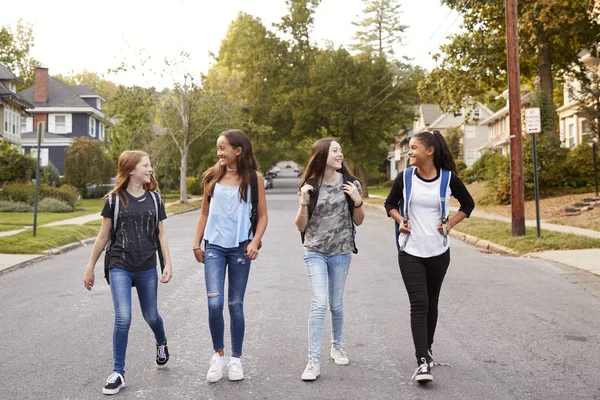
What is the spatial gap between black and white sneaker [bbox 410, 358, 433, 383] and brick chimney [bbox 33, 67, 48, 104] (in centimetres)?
5976

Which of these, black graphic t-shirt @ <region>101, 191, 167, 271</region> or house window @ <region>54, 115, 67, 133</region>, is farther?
house window @ <region>54, 115, 67, 133</region>

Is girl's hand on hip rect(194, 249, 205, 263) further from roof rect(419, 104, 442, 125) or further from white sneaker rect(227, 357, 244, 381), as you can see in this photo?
roof rect(419, 104, 442, 125)

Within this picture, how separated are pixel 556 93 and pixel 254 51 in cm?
2101

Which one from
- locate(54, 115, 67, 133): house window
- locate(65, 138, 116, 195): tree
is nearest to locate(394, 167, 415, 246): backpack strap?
locate(65, 138, 116, 195): tree

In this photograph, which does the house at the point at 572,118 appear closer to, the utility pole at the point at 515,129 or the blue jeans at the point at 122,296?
the utility pole at the point at 515,129

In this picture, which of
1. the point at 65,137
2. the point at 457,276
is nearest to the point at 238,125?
the point at 65,137

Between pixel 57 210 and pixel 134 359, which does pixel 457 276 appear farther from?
pixel 57 210

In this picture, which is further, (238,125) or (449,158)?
(238,125)

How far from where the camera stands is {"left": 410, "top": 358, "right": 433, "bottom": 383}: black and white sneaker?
5.18m

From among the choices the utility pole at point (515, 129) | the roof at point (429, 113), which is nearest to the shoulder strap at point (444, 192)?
the utility pole at point (515, 129)

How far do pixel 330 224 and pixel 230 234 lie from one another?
76cm

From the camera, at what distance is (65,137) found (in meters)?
59.2

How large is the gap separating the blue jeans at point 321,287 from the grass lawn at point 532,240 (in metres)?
9.82

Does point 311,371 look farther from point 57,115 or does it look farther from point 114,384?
point 57,115
